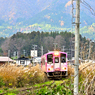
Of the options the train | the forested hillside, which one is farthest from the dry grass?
the forested hillside

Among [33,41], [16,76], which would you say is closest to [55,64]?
[16,76]

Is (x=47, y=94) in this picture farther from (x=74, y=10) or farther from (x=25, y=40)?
(x=25, y=40)

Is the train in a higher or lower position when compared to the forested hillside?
lower

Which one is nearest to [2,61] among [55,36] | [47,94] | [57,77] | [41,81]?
[57,77]

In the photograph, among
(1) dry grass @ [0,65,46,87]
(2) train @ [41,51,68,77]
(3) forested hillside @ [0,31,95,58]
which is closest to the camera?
(1) dry grass @ [0,65,46,87]

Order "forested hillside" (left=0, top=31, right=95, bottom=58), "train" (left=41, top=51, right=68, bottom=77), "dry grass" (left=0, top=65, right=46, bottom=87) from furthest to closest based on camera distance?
1. "forested hillside" (left=0, top=31, right=95, bottom=58)
2. "train" (left=41, top=51, right=68, bottom=77)
3. "dry grass" (left=0, top=65, right=46, bottom=87)

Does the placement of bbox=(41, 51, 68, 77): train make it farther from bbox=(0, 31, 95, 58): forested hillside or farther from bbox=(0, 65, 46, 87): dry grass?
bbox=(0, 31, 95, 58): forested hillside

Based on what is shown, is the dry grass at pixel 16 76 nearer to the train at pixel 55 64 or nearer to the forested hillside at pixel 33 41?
the train at pixel 55 64

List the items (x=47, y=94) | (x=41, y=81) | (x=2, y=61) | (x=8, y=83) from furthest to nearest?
(x=2, y=61)
(x=41, y=81)
(x=8, y=83)
(x=47, y=94)

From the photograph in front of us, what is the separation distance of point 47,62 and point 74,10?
13.8m

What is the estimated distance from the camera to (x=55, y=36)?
342 ft

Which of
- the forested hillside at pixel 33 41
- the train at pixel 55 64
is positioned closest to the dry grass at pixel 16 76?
the train at pixel 55 64

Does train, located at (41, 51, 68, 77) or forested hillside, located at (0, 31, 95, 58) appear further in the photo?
forested hillside, located at (0, 31, 95, 58)

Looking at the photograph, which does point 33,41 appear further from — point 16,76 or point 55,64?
point 16,76
